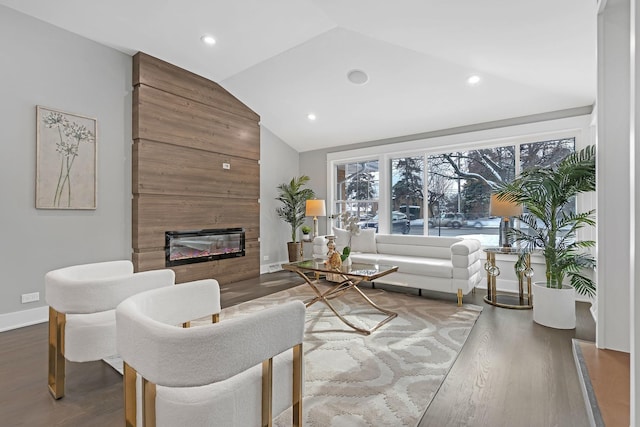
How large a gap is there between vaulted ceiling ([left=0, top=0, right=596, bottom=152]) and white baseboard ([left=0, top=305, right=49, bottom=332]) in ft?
10.0

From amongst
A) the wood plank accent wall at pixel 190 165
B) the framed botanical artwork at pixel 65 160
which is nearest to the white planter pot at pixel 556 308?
the wood plank accent wall at pixel 190 165

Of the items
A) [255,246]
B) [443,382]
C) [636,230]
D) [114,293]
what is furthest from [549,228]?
[255,246]

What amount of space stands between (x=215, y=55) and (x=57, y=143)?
2.06 metres

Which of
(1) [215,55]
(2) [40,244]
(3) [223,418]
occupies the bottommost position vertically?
(3) [223,418]

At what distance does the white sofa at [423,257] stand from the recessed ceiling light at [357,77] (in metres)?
2.22

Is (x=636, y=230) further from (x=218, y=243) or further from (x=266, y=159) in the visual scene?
(x=266, y=159)

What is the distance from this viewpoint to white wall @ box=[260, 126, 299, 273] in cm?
595

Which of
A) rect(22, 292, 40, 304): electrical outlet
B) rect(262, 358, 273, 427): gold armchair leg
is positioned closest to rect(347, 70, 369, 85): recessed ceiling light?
rect(262, 358, 273, 427): gold armchair leg

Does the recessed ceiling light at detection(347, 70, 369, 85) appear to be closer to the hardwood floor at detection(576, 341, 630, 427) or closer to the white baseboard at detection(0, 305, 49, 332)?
the hardwood floor at detection(576, 341, 630, 427)

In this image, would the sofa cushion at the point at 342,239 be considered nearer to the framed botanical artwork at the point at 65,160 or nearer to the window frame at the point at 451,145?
the window frame at the point at 451,145

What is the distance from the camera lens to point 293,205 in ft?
20.2

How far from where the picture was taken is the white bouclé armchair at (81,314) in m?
1.79

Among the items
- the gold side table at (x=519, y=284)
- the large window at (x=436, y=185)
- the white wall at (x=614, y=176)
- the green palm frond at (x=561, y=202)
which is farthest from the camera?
the large window at (x=436, y=185)

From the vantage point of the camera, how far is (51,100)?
3.46 m
